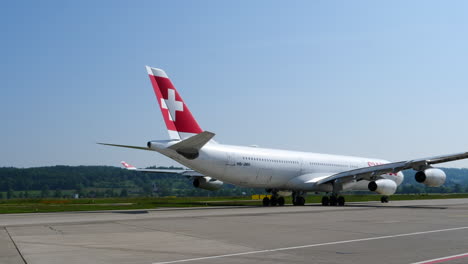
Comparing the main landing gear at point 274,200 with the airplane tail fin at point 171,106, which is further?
the main landing gear at point 274,200

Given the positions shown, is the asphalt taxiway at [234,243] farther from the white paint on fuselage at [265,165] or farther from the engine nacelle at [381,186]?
the engine nacelle at [381,186]

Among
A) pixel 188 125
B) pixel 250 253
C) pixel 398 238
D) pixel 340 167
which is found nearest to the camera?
pixel 250 253

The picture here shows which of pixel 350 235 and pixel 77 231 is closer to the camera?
pixel 350 235

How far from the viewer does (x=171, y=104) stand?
98.0 feet

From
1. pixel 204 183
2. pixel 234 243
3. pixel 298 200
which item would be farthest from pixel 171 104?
pixel 234 243

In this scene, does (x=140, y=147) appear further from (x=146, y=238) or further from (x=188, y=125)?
(x=146, y=238)

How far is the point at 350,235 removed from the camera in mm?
14969

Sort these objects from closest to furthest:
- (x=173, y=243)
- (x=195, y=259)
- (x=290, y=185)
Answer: (x=195, y=259) < (x=173, y=243) < (x=290, y=185)

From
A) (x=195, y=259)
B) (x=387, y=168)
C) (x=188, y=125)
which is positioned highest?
(x=188, y=125)

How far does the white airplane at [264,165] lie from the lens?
1160 inches

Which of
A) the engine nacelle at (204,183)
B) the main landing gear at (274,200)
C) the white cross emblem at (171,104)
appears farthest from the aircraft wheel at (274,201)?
the white cross emblem at (171,104)

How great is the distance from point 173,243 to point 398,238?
621 centimetres

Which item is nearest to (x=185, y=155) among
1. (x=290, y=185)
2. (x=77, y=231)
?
(x=290, y=185)

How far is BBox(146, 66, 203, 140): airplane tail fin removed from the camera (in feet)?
96.4
